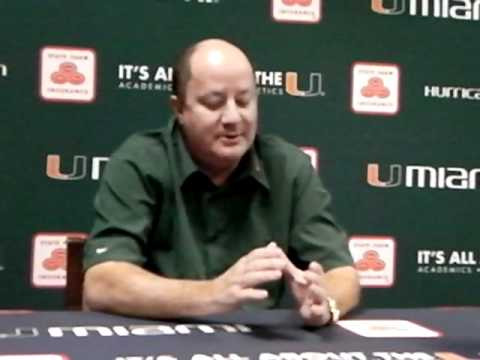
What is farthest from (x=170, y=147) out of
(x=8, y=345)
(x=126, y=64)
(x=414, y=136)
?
(x=414, y=136)

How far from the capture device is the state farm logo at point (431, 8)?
274 cm

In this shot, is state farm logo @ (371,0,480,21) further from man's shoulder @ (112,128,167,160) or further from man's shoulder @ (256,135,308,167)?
man's shoulder @ (112,128,167,160)

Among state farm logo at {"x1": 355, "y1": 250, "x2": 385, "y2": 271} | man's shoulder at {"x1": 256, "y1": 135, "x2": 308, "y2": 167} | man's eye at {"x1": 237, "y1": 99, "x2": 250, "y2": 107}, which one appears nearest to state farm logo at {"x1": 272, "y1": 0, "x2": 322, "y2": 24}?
state farm logo at {"x1": 355, "y1": 250, "x2": 385, "y2": 271}

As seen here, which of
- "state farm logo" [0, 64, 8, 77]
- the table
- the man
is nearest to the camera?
the table

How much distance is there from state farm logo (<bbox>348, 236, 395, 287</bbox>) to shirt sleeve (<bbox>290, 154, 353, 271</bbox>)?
100 cm

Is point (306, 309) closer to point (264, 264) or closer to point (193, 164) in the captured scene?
point (264, 264)

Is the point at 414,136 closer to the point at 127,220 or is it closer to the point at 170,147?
the point at 170,147

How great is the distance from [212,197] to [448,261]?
1367 mm

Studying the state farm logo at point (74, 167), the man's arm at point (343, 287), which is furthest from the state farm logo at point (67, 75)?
the man's arm at point (343, 287)

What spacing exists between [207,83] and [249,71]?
89 millimetres

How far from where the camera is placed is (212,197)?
66.9 inches

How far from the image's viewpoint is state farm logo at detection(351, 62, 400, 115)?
8.90 feet

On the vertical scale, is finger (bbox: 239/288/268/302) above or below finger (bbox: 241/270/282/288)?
below

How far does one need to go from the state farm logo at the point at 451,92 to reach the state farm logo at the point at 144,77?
35.0 inches
